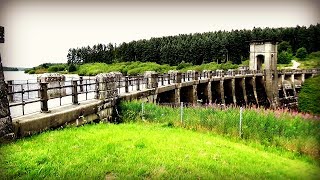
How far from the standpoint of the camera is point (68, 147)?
8.47m

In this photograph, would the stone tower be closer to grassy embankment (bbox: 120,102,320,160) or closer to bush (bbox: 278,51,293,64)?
bush (bbox: 278,51,293,64)

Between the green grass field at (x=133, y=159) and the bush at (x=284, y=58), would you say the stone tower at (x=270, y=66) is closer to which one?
the bush at (x=284, y=58)

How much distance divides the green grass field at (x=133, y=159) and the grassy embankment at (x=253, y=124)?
3.90 ft

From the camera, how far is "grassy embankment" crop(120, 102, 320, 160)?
11688 mm

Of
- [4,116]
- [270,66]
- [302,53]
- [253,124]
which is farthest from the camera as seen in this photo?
[302,53]

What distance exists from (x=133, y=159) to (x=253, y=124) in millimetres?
6804

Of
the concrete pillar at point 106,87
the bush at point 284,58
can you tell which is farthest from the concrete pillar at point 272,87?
the concrete pillar at point 106,87

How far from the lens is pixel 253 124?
1318 cm

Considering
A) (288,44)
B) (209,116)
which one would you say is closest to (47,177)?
(209,116)

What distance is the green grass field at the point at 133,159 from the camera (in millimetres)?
7012

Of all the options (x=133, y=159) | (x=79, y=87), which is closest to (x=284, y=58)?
(x=79, y=87)

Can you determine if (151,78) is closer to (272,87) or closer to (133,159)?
(133,159)

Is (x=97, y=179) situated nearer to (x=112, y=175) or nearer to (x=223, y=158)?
(x=112, y=175)

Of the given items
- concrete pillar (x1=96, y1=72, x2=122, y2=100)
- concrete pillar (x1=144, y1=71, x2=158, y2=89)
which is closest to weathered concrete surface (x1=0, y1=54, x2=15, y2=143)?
concrete pillar (x1=96, y1=72, x2=122, y2=100)
